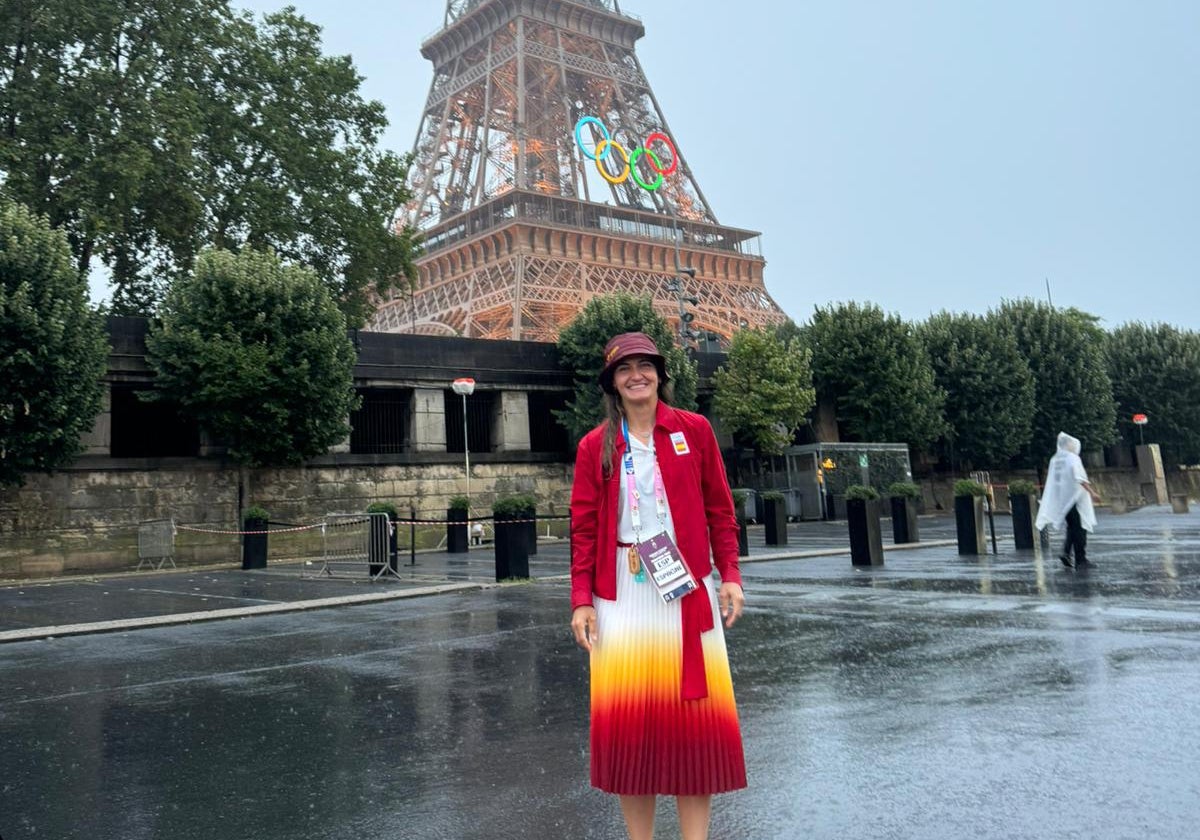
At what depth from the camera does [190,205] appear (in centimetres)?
2653

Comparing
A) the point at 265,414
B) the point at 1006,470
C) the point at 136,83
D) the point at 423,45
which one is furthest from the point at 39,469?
the point at 423,45

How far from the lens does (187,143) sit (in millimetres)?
25516

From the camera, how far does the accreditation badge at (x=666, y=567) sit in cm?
319

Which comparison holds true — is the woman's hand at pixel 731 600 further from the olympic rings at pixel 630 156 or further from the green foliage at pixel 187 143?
the olympic rings at pixel 630 156

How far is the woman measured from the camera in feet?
10.2

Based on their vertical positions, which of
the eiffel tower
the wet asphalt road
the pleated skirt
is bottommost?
the wet asphalt road

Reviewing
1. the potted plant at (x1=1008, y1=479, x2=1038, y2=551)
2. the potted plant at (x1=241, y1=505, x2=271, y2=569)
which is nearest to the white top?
the potted plant at (x1=1008, y1=479, x2=1038, y2=551)

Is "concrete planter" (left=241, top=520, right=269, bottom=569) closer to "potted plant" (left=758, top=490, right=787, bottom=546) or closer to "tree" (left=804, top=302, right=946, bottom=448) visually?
"potted plant" (left=758, top=490, right=787, bottom=546)

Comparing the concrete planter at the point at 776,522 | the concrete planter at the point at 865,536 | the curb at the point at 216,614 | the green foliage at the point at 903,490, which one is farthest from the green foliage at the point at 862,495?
the curb at the point at 216,614

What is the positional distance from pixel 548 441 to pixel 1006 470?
2498cm

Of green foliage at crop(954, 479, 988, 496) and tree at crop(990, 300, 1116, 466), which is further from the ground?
tree at crop(990, 300, 1116, 466)

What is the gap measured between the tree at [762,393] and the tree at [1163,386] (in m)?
22.0

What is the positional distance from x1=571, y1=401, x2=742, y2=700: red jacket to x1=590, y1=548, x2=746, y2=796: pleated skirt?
56mm

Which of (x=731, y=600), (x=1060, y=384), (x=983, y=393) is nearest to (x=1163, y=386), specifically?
(x=1060, y=384)
